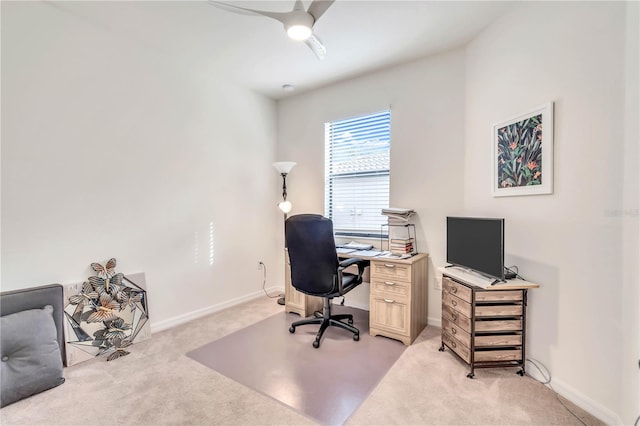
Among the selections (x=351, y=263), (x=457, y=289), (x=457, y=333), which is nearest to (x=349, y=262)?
(x=351, y=263)

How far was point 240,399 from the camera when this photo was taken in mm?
1832

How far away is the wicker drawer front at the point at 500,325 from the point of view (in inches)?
81.5

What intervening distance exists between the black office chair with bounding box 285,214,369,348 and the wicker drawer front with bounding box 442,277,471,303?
30.8 inches

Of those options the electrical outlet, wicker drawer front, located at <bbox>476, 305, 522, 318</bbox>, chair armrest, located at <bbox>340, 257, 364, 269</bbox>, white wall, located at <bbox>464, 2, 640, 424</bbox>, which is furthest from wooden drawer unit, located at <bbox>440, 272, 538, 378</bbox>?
the electrical outlet

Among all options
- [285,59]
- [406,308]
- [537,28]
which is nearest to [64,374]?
[406,308]

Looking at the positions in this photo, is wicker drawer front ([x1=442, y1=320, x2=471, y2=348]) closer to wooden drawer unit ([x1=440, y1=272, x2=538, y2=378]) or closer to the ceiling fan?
wooden drawer unit ([x1=440, y1=272, x2=538, y2=378])

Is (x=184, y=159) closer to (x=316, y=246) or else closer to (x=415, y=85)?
(x=316, y=246)

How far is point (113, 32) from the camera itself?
2.54m

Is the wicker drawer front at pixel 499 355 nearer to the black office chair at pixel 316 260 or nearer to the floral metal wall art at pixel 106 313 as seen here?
the black office chair at pixel 316 260

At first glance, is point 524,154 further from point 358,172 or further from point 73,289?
point 73,289

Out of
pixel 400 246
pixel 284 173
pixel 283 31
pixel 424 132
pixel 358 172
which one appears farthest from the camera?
pixel 284 173

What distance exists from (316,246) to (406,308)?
973 mm

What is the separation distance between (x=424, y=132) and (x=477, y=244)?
1.36 m

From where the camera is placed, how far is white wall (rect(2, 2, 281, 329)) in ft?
6.93
